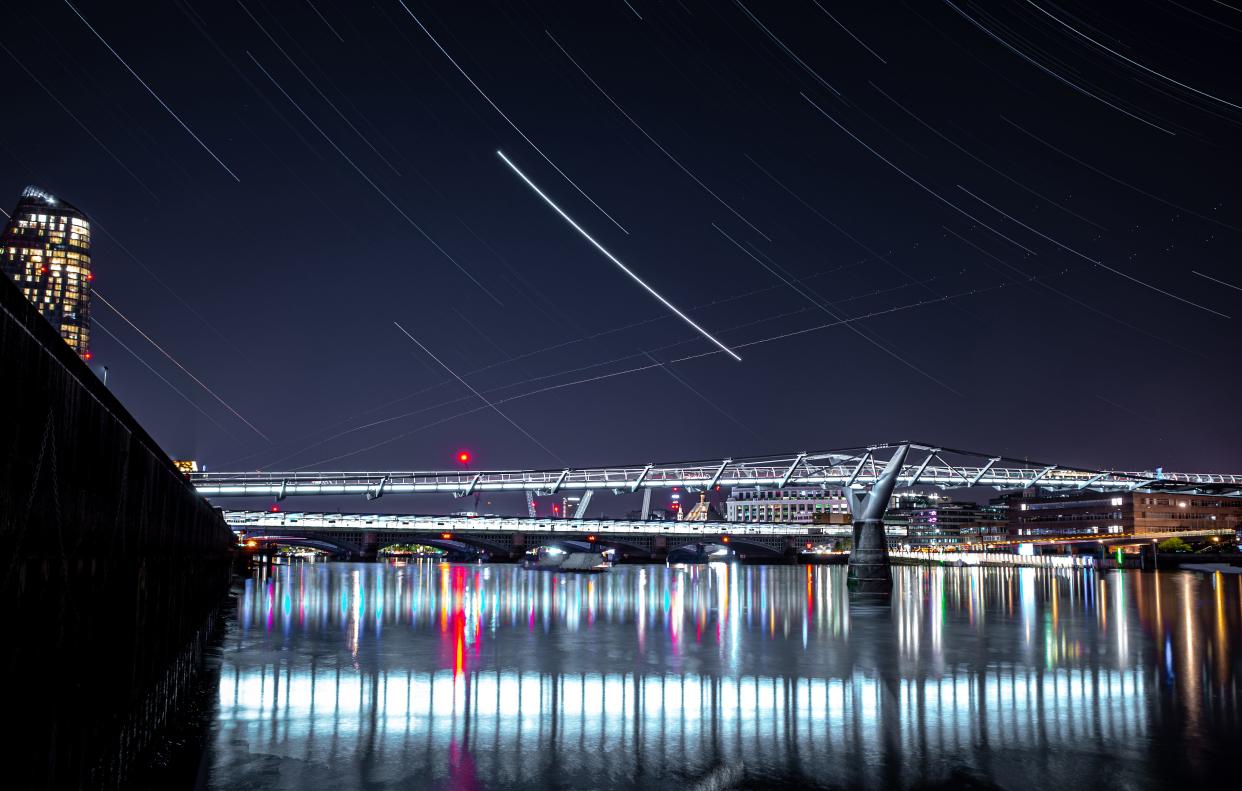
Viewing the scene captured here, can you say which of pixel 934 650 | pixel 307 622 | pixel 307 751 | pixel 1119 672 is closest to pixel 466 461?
pixel 307 622

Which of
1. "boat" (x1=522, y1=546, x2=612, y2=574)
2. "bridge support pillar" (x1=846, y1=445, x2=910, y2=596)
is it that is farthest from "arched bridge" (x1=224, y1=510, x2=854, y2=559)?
"bridge support pillar" (x1=846, y1=445, x2=910, y2=596)

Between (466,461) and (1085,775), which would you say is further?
(466,461)

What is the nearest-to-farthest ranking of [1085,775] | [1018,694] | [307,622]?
[1085,775] < [1018,694] < [307,622]

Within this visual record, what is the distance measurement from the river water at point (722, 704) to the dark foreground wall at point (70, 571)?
153cm

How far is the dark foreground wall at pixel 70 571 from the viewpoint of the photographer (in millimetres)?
9172

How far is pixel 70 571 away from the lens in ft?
38.1

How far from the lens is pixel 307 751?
13805mm

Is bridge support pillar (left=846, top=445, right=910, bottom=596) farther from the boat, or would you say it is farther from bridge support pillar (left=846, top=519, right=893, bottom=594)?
the boat

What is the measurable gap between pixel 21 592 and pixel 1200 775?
1327 cm

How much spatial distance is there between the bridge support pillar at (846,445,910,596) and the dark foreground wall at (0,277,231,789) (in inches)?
1811

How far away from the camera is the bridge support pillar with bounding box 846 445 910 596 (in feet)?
195

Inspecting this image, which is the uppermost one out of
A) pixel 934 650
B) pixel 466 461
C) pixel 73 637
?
pixel 466 461

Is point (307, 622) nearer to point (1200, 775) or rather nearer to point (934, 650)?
point (934, 650)

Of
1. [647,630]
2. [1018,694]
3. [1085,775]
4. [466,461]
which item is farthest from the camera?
[466,461]
